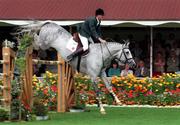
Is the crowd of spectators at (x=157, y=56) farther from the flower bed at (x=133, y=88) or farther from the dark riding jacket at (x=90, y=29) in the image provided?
the dark riding jacket at (x=90, y=29)

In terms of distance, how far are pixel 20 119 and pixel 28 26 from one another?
2.97m

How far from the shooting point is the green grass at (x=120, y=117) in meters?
15.1

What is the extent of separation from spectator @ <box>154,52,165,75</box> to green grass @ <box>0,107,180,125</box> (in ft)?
19.7

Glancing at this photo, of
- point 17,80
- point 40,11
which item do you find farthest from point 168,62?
point 17,80

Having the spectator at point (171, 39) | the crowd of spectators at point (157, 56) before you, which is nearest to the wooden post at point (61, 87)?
the crowd of spectators at point (157, 56)

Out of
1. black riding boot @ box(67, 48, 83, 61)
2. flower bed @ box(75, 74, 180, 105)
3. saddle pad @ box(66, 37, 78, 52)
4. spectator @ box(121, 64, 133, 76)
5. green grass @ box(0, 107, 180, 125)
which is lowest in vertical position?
green grass @ box(0, 107, 180, 125)

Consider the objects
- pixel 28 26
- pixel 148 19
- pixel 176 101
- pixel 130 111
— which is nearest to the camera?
pixel 28 26

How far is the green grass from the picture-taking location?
1507 centimetres

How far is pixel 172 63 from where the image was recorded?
83.9 ft

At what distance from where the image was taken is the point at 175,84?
22016 mm

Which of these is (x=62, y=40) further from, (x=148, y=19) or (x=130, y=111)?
(x=148, y=19)

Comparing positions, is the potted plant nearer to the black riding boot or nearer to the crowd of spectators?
the black riding boot

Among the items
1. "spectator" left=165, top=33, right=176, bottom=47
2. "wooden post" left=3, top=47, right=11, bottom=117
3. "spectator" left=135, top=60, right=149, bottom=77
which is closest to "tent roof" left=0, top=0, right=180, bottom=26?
"spectator" left=165, top=33, right=176, bottom=47

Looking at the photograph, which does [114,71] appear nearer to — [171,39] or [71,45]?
[171,39]
